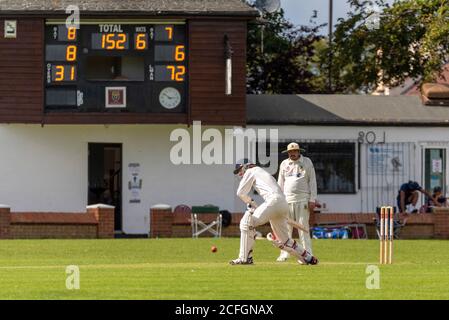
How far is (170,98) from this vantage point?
3944 cm

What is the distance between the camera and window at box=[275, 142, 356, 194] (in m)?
41.5

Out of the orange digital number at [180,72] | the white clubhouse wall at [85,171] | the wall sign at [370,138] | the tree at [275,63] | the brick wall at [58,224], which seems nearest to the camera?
the brick wall at [58,224]

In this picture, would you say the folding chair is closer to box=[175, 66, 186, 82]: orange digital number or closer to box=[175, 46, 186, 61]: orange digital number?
box=[175, 66, 186, 82]: orange digital number

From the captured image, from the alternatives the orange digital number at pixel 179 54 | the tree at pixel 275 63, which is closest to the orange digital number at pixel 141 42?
the orange digital number at pixel 179 54

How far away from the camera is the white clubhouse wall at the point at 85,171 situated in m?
40.4

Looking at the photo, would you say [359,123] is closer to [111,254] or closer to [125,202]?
[125,202]

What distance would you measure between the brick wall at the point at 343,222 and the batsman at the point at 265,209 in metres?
14.3

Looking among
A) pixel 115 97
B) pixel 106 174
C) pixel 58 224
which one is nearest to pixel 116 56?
pixel 115 97

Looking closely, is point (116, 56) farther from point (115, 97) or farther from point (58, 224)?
point (58, 224)

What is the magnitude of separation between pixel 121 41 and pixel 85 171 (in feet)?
13.0

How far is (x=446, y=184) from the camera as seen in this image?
4178 cm

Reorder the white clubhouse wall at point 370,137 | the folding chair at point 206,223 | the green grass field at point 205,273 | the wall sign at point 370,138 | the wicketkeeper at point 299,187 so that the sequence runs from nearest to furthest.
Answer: the green grass field at point 205,273 → the wicketkeeper at point 299,187 → the folding chair at point 206,223 → the white clubhouse wall at point 370,137 → the wall sign at point 370,138

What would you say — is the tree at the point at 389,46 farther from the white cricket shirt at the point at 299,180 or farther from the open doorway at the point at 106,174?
the white cricket shirt at the point at 299,180
